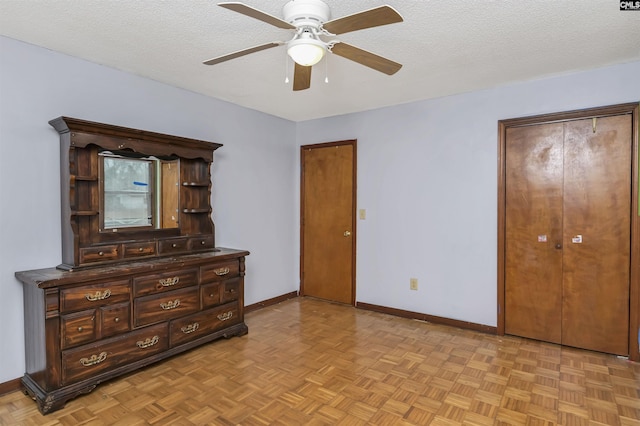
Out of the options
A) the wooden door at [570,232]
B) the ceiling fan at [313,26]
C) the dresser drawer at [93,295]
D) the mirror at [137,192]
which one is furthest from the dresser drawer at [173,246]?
the wooden door at [570,232]

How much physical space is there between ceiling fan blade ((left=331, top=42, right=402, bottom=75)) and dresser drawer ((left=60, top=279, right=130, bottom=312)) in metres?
2.12

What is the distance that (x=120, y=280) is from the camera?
255 cm

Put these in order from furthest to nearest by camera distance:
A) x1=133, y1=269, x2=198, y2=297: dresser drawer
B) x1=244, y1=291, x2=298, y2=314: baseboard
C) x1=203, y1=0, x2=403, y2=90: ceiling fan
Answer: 1. x1=244, y1=291, x2=298, y2=314: baseboard
2. x1=133, y1=269, x2=198, y2=297: dresser drawer
3. x1=203, y1=0, x2=403, y2=90: ceiling fan

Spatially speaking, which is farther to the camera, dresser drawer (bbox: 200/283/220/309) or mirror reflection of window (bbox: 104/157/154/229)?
dresser drawer (bbox: 200/283/220/309)

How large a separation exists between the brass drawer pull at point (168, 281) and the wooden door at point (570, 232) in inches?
117

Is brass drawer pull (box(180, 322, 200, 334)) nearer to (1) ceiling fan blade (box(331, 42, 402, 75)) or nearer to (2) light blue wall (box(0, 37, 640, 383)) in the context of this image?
(2) light blue wall (box(0, 37, 640, 383))

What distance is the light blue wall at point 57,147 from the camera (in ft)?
8.01

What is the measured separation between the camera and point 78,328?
234 centimetres

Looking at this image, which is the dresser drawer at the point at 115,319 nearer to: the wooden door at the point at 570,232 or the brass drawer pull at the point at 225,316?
the brass drawer pull at the point at 225,316

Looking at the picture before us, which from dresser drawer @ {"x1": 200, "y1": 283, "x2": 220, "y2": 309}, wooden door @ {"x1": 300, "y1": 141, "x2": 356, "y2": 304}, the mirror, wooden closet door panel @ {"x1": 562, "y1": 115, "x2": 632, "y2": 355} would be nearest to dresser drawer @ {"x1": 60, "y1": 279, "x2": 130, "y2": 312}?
the mirror

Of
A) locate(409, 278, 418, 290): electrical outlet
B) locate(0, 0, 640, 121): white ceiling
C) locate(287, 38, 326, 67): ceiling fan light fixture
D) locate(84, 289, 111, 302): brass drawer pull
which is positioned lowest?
locate(409, 278, 418, 290): electrical outlet

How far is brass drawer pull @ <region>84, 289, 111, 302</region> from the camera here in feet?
7.83

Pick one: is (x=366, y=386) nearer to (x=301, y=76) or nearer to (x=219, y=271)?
(x=219, y=271)

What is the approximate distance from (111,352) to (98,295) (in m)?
0.42
